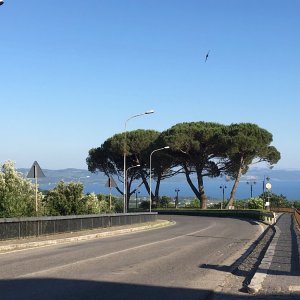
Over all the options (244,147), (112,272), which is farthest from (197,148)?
(112,272)

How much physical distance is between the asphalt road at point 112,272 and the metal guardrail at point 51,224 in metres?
1.82

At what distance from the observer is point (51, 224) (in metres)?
21.1

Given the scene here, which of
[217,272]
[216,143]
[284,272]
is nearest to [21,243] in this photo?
[217,272]

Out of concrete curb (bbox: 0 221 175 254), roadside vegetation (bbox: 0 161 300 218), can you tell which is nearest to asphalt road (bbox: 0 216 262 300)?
concrete curb (bbox: 0 221 175 254)

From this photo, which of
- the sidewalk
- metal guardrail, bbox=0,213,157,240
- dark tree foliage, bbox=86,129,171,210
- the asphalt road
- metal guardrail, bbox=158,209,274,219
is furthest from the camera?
dark tree foliage, bbox=86,129,171,210

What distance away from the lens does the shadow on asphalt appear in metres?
8.23

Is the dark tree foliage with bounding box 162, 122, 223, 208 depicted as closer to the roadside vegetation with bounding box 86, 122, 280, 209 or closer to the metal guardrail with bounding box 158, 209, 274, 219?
the roadside vegetation with bounding box 86, 122, 280, 209

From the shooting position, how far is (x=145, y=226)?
32.5 m

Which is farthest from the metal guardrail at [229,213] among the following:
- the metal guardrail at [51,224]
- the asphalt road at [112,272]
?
the asphalt road at [112,272]

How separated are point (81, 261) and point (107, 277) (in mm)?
2975

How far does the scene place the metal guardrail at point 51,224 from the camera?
18109 mm

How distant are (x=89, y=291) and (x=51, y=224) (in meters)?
12.8

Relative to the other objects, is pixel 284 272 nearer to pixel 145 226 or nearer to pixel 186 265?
pixel 186 265

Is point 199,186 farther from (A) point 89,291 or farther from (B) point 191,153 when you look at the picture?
(A) point 89,291
